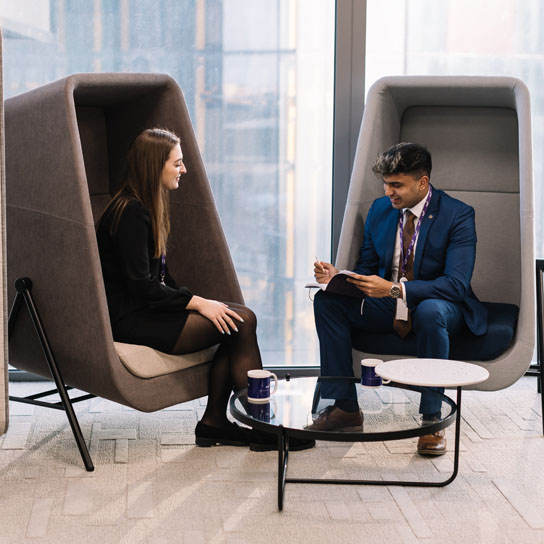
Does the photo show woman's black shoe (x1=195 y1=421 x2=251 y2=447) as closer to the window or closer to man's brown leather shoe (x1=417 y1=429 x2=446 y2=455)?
man's brown leather shoe (x1=417 y1=429 x2=446 y2=455)

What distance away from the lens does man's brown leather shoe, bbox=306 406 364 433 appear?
2.25m

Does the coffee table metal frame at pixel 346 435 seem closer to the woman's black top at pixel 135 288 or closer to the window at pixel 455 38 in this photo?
the woman's black top at pixel 135 288

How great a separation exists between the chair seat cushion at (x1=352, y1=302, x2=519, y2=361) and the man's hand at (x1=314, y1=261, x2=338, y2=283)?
228 mm

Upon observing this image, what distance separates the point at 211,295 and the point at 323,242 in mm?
921

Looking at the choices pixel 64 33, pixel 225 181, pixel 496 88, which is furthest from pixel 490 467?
pixel 64 33

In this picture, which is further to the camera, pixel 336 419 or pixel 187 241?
pixel 187 241

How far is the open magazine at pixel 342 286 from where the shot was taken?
295cm

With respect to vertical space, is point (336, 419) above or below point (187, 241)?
below

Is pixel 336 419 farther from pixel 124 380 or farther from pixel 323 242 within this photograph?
pixel 323 242

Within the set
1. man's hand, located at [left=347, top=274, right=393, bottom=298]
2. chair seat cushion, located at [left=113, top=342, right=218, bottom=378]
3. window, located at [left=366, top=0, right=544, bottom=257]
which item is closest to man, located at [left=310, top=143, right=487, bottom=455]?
man's hand, located at [left=347, top=274, right=393, bottom=298]

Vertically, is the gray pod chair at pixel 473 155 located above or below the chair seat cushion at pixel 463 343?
above

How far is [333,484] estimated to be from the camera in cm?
254

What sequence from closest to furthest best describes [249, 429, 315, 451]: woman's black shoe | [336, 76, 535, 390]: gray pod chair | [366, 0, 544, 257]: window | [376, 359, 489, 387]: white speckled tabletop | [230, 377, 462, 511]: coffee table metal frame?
1. [230, 377, 462, 511]: coffee table metal frame
2. [376, 359, 489, 387]: white speckled tabletop
3. [249, 429, 315, 451]: woman's black shoe
4. [336, 76, 535, 390]: gray pod chair
5. [366, 0, 544, 257]: window

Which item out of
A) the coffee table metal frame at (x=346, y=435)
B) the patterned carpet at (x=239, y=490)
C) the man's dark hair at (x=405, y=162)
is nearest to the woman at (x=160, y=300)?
the patterned carpet at (x=239, y=490)
